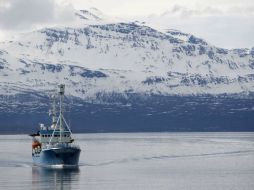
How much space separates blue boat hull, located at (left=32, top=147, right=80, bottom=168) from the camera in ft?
559

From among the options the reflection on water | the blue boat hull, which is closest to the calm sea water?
the reflection on water

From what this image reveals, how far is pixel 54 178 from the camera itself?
6112 inches

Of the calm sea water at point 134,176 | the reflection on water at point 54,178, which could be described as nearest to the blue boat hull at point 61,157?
the reflection on water at point 54,178

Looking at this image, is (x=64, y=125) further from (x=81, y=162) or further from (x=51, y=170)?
(x=51, y=170)

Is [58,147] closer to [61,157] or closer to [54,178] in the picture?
[61,157]

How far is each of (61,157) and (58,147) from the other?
1913mm

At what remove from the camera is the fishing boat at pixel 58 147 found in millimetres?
171250

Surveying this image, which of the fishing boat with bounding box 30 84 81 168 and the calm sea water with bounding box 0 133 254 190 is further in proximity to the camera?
the fishing boat with bounding box 30 84 81 168

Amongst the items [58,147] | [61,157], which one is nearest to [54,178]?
[58,147]

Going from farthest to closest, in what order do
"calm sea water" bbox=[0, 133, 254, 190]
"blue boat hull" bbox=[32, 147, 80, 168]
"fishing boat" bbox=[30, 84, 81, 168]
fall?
"fishing boat" bbox=[30, 84, 81, 168]
"blue boat hull" bbox=[32, 147, 80, 168]
"calm sea water" bbox=[0, 133, 254, 190]

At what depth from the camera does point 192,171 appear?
170m

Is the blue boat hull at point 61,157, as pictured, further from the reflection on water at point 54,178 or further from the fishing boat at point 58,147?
the reflection on water at point 54,178

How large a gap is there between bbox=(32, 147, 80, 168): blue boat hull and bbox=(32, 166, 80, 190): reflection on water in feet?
5.93

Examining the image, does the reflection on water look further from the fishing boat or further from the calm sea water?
the fishing boat
